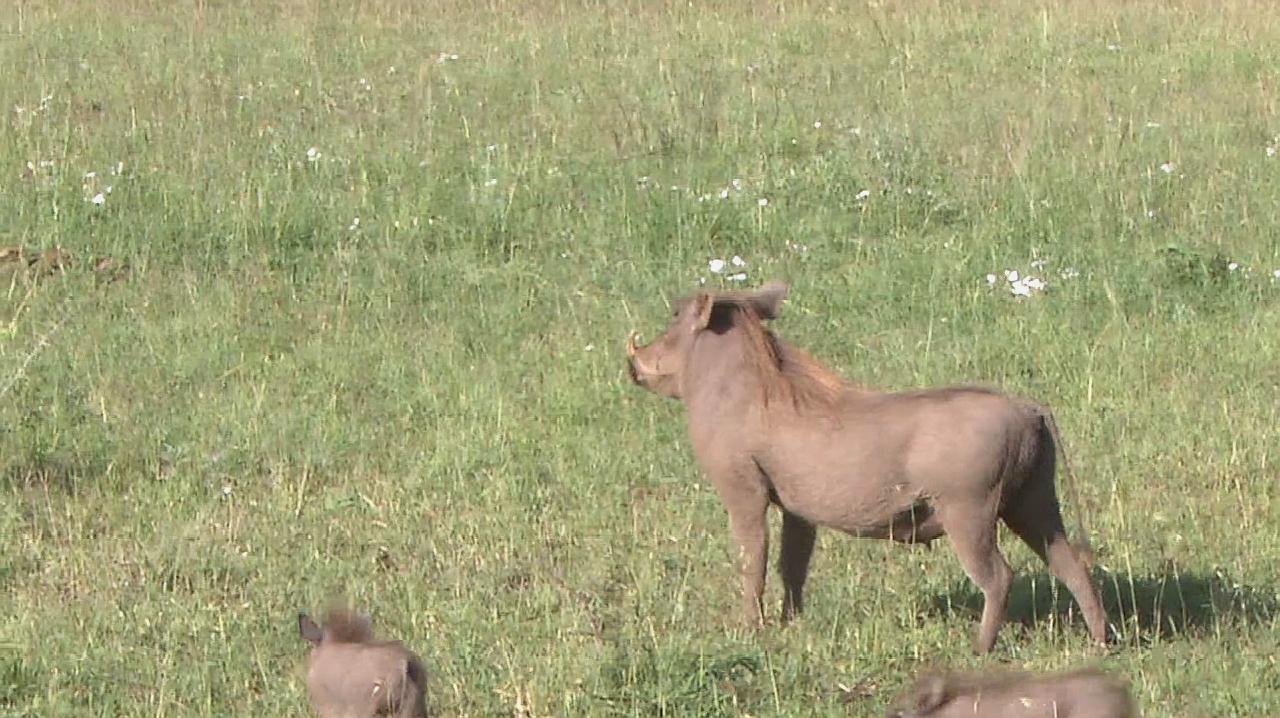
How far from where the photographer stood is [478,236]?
9.84 metres

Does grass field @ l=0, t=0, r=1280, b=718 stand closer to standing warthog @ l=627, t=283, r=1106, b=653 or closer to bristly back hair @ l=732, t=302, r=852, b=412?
standing warthog @ l=627, t=283, r=1106, b=653

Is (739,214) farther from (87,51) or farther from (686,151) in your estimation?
(87,51)

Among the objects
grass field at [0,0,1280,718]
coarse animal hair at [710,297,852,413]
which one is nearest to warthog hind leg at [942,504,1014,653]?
grass field at [0,0,1280,718]

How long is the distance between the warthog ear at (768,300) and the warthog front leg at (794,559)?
521mm

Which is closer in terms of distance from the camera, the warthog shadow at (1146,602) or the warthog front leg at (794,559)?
the warthog shadow at (1146,602)

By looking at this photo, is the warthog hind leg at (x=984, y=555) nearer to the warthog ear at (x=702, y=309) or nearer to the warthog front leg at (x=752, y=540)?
the warthog front leg at (x=752, y=540)

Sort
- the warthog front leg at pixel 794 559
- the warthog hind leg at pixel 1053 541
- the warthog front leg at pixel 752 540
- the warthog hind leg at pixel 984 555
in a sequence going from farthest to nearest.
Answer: the warthog front leg at pixel 794 559, the warthog front leg at pixel 752 540, the warthog hind leg at pixel 1053 541, the warthog hind leg at pixel 984 555

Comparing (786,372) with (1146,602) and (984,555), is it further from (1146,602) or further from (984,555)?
(1146,602)

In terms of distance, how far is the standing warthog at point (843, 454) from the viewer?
17.3 feet

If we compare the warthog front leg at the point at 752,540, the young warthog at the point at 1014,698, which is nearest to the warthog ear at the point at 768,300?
the warthog front leg at the point at 752,540

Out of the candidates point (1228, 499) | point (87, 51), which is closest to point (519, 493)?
point (1228, 499)

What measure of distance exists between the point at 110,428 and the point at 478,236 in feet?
8.82

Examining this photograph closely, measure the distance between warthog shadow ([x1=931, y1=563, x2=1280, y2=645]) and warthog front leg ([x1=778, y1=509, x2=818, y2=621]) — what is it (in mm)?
369

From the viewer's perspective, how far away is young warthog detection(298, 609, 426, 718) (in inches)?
159
